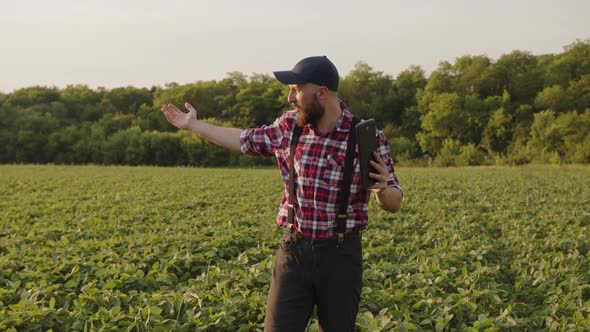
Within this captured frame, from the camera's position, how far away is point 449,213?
12109 mm

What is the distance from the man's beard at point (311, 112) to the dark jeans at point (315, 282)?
678mm

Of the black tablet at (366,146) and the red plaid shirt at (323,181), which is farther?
the red plaid shirt at (323,181)

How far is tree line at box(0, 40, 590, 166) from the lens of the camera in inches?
2188

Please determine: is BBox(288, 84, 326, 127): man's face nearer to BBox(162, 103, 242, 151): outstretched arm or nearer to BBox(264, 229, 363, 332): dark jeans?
BBox(162, 103, 242, 151): outstretched arm

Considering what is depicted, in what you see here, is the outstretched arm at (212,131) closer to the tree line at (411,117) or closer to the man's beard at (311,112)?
the man's beard at (311,112)

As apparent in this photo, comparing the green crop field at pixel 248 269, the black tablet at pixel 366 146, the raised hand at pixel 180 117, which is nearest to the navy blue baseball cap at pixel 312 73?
the black tablet at pixel 366 146

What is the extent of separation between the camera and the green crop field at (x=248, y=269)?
426 cm

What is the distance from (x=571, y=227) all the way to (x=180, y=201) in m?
9.76

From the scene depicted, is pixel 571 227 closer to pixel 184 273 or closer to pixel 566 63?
pixel 184 273

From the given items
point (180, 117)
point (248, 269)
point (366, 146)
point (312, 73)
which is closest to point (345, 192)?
point (366, 146)

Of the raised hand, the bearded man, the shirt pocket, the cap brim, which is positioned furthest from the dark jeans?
the raised hand

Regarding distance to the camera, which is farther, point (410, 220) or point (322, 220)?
point (410, 220)

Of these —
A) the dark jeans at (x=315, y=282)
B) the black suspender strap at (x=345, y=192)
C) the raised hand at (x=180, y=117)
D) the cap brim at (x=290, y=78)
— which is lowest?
the dark jeans at (x=315, y=282)

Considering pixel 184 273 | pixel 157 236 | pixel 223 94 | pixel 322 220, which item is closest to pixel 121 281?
pixel 184 273
